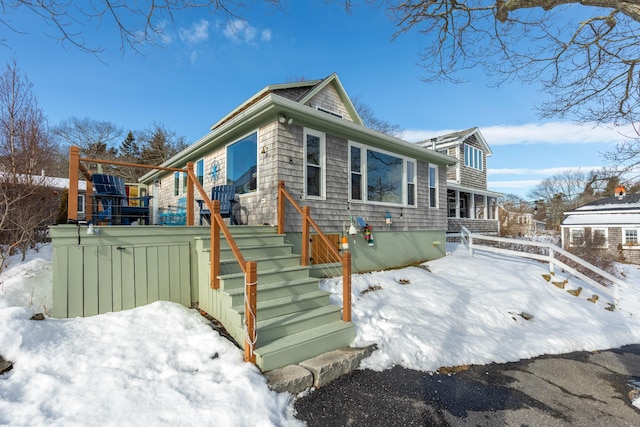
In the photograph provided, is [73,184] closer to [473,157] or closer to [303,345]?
[303,345]

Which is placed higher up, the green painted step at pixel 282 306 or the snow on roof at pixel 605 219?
the snow on roof at pixel 605 219

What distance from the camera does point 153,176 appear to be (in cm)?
1270

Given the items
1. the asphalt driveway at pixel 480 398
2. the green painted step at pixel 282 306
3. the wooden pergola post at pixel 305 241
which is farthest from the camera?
the wooden pergola post at pixel 305 241

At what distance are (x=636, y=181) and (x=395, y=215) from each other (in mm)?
4528

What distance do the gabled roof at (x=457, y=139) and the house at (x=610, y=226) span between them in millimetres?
7391

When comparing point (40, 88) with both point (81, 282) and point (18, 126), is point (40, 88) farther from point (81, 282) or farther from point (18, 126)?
point (81, 282)

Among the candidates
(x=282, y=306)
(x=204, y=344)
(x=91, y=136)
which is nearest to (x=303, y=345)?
(x=282, y=306)

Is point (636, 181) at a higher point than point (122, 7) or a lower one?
lower

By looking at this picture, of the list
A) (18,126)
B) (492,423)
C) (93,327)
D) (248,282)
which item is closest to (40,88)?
(18,126)

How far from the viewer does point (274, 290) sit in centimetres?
388

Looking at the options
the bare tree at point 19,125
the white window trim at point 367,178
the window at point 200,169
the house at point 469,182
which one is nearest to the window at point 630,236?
the house at point 469,182

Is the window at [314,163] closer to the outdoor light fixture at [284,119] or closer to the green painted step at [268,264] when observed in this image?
the outdoor light fixture at [284,119]

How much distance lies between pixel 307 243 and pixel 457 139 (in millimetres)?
13843

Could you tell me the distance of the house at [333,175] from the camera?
18.8 ft
